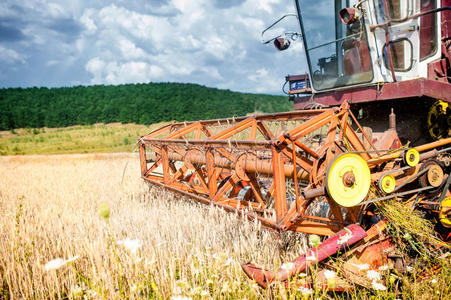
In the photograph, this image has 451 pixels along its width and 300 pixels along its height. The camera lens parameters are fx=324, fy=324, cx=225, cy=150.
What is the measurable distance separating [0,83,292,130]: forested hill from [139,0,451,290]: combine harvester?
28.9 metres

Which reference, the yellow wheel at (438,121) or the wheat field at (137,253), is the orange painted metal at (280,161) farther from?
the yellow wheel at (438,121)

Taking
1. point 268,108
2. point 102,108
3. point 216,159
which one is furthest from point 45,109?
point 216,159

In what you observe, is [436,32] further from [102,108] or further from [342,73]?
[102,108]

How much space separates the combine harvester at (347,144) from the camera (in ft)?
7.84

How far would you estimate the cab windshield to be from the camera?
4020 millimetres

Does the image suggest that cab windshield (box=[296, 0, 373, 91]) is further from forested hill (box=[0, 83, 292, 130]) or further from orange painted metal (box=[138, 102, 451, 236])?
forested hill (box=[0, 83, 292, 130])

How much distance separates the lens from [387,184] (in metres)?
2.48

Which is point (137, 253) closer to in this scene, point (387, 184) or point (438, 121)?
point (387, 184)

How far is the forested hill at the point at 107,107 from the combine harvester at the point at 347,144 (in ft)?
94.9

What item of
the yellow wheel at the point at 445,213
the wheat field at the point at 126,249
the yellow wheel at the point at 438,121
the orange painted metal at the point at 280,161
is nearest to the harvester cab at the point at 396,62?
the yellow wheel at the point at 438,121

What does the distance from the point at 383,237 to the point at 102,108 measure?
3633 cm

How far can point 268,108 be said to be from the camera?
139 ft

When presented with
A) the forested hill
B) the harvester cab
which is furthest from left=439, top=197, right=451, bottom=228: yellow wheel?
the forested hill

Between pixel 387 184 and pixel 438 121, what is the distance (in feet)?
6.21
